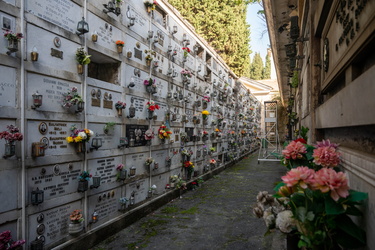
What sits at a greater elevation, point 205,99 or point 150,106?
point 205,99

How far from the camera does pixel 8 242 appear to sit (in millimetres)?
2695

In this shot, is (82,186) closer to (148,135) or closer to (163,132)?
(148,135)

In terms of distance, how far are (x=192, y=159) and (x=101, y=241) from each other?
4711 mm

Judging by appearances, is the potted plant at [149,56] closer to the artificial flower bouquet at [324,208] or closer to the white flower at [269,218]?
the white flower at [269,218]

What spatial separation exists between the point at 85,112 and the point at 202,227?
9.17 ft

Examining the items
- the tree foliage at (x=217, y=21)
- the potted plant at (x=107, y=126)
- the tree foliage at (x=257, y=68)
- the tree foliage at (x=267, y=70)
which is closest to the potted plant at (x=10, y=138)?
the potted plant at (x=107, y=126)

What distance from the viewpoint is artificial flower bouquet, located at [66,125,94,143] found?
3609 millimetres

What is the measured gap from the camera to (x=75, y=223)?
3.58 metres

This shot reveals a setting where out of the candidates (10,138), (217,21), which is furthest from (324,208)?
(217,21)

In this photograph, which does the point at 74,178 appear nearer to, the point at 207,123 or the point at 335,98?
the point at 335,98

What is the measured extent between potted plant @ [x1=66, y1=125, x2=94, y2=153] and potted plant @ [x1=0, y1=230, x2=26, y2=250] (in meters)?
1.27

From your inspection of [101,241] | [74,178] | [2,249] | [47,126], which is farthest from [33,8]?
[101,241]

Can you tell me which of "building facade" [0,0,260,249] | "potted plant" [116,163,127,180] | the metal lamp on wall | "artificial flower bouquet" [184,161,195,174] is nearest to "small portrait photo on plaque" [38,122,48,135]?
"building facade" [0,0,260,249]


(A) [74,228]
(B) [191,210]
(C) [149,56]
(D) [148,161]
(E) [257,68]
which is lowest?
(B) [191,210]
